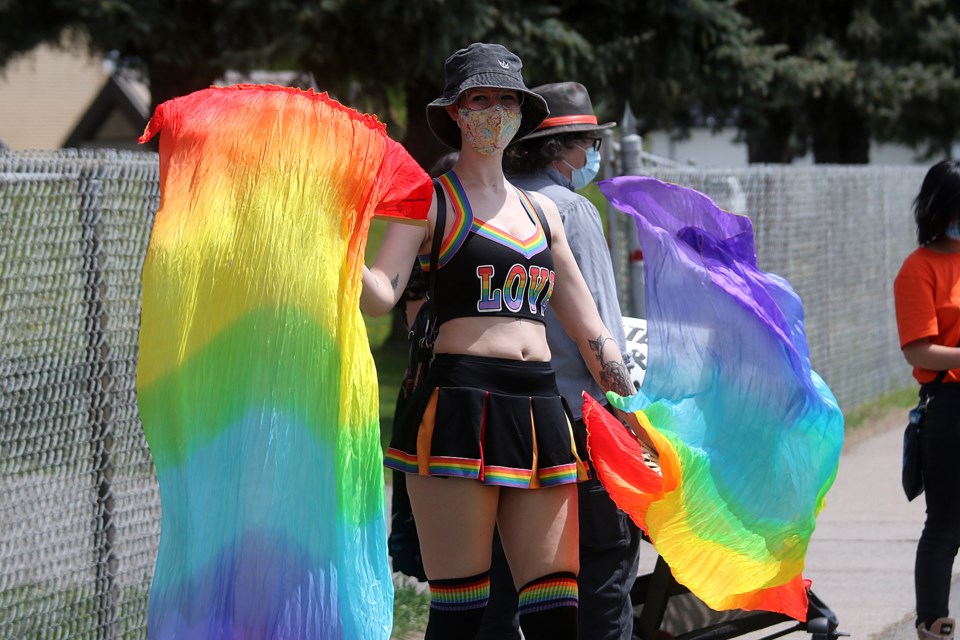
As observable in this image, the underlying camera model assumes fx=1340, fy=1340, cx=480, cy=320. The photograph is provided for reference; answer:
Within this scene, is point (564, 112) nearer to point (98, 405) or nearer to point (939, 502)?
point (939, 502)

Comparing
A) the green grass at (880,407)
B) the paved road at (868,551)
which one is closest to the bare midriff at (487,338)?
the paved road at (868,551)

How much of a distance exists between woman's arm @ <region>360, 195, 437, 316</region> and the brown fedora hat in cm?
84

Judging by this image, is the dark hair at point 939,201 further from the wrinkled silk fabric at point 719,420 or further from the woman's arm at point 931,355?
the wrinkled silk fabric at point 719,420

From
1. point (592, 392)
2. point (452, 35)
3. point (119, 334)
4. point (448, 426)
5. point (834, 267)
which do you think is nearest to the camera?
point (448, 426)

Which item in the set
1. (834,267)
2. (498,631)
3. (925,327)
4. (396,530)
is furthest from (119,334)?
(834,267)

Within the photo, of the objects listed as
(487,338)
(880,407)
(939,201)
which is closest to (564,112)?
(487,338)

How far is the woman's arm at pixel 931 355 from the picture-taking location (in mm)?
4797

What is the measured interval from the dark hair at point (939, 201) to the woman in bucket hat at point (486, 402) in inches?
74.2

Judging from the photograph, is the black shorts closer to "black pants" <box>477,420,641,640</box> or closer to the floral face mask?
"black pants" <box>477,420,641,640</box>

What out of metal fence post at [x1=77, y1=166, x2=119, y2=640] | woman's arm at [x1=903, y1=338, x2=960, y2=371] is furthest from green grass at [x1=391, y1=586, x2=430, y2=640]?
woman's arm at [x1=903, y1=338, x2=960, y2=371]

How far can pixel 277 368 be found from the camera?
307 centimetres

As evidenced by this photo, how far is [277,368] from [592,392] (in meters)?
1.40

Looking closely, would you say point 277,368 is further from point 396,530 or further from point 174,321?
point 396,530

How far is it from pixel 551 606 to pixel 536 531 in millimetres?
208
